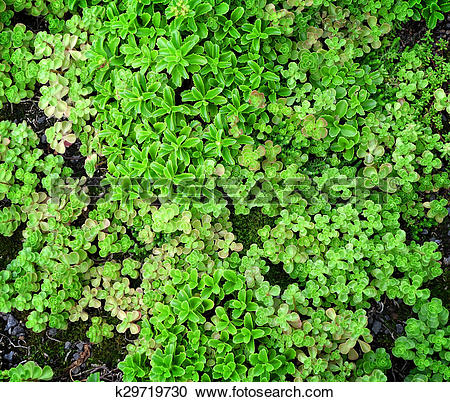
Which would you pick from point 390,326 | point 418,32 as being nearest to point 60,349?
point 390,326

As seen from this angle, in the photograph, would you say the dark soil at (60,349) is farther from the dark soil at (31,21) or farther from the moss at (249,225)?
the dark soil at (31,21)

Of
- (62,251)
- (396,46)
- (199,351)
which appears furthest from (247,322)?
(396,46)

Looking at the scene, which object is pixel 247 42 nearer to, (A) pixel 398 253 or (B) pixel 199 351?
(A) pixel 398 253

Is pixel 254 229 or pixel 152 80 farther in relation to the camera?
pixel 254 229

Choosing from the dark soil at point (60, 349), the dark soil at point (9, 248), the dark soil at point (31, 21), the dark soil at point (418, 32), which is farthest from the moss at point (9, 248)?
the dark soil at point (418, 32)

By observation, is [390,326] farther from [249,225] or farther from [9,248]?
[9,248]

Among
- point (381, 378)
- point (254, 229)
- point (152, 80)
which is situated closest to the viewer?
point (381, 378)

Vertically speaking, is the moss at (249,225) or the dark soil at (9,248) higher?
the moss at (249,225)

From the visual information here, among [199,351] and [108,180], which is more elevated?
[108,180]

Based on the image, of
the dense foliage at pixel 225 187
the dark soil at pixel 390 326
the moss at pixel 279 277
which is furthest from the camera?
the moss at pixel 279 277
